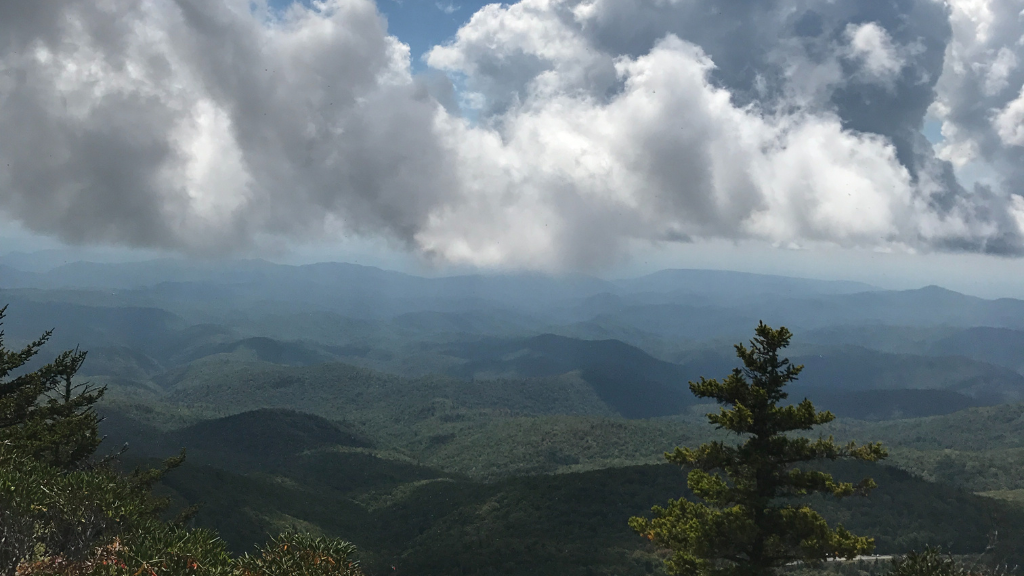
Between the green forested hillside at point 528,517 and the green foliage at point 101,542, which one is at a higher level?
the green foliage at point 101,542

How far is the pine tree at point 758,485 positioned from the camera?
65.4ft

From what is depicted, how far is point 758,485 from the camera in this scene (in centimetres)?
2072

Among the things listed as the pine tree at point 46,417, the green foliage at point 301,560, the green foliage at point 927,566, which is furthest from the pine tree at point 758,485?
the pine tree at point 46,417

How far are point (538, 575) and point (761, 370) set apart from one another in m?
84.8

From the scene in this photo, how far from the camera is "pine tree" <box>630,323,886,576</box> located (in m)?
19.9

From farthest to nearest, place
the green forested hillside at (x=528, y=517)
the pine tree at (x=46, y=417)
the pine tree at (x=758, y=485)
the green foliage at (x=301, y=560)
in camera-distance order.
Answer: the green forested hillside at (x=528, y=517)
the pine tree at (x=46, y=417)
the pine tree at (x=758, y=485)
the green foliage at (x=301, y=560)

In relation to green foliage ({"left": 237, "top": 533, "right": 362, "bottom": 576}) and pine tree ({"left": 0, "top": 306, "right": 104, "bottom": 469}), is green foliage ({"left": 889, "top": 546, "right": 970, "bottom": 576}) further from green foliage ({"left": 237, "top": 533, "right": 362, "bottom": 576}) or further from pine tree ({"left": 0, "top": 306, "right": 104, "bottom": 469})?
pine tree ({"left": 0, "top": 306, "right": 104, "bottom": 469})

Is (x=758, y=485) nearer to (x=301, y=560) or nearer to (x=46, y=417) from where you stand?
(x=301, y=560)

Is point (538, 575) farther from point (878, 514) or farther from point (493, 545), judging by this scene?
point (878, 514)

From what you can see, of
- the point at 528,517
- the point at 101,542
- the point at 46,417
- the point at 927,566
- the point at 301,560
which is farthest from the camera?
the point at 528,517

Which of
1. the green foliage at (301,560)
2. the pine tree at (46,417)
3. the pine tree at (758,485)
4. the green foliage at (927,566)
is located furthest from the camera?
the pine tree at (46,417)

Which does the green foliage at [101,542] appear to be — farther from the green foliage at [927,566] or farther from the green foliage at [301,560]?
the green foliage at [927,566]

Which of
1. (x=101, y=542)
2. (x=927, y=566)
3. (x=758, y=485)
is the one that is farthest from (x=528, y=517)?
(x=101, y=542)

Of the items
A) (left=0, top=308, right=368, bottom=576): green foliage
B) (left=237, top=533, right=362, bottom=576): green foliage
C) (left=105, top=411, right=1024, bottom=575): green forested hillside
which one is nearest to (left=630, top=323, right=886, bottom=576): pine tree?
(left=237, top=533, right=362, bottom=576): green foliage
